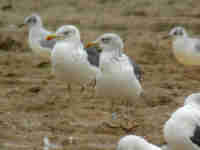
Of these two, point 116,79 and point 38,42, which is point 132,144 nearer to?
point 116,79

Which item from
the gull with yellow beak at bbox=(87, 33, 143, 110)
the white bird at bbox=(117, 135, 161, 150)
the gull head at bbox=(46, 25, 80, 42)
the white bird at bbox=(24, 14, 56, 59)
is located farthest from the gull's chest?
the white bird at bbox=(24, 14, 56, 59)

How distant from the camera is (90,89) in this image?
863 centimetres

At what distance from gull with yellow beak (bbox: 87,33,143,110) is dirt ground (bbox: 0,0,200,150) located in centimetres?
26

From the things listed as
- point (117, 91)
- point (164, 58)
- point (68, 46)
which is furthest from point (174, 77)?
point (117, 91)

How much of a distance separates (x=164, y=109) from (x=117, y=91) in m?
0.78

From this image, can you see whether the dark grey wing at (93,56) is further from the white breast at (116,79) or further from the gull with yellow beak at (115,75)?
the white breast at (116,79)

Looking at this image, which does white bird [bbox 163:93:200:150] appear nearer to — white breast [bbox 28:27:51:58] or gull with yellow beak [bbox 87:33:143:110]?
gull with yellow beak [bbox 87:33:143:110]

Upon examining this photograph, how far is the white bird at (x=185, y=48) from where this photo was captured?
1198 centimetres

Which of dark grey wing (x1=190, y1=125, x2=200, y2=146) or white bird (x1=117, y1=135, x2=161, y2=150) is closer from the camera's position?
white bird (x1=117, y1=135, x2=161, y2=150)

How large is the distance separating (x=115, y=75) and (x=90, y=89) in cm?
198

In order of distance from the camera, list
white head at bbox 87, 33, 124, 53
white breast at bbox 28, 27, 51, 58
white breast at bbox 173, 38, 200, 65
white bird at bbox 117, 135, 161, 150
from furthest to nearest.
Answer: white breast at bbox 28, 27, 51, 58 < white breast at bbox 173, 38, 200, 65 < white head at bbox 87, 33, 124, 53 < white bird at bbox 117, 135, 161, 150

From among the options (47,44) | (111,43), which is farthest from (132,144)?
(47,44)

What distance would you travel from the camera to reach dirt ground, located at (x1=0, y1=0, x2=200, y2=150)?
5812 millimetres

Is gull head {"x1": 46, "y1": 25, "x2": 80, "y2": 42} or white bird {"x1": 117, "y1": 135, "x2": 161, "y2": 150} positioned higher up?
gull head {"x1": 46, "y1": 25, "x2": 80, "y2": 42}
